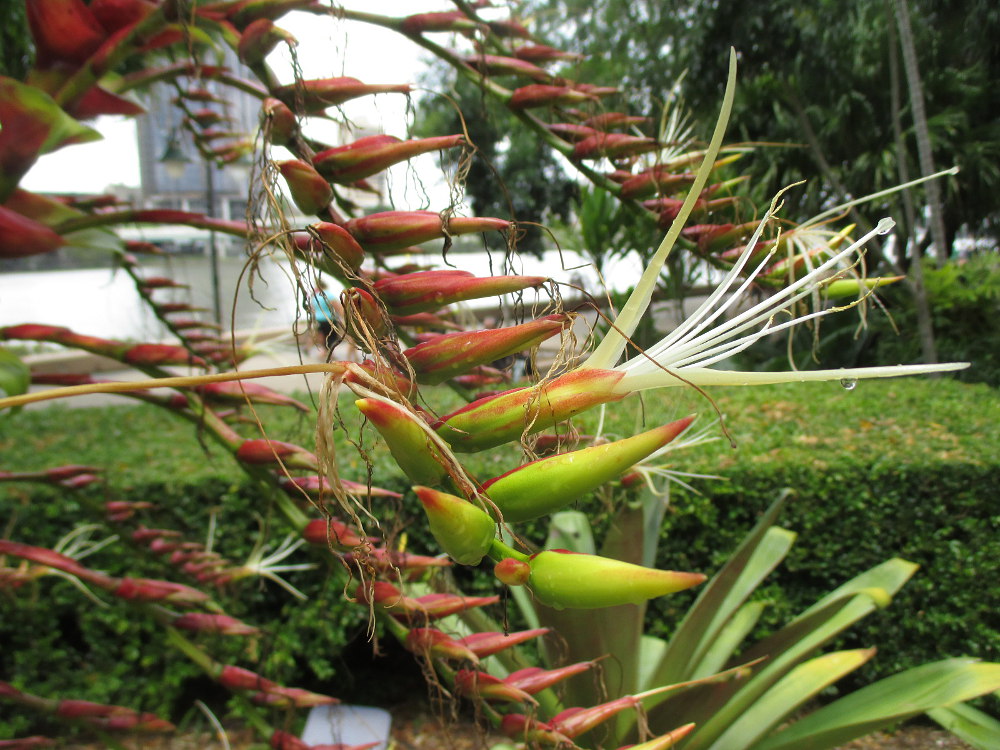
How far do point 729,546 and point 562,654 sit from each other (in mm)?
1849

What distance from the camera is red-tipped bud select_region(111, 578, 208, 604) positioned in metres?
0.99

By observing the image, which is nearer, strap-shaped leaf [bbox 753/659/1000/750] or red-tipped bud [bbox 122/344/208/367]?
red-tipped bud [bbox 122/344/208/367]

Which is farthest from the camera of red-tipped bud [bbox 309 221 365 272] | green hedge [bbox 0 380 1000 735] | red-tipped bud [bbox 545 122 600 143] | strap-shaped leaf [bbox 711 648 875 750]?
green hedge [bbox 0 380 1000 735]

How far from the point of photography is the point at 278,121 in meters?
0.57

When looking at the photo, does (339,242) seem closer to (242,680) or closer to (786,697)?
(242,680)

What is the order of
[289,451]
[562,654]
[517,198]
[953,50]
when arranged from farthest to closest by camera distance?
[517,198], [953,50], [562,654], [289,451]

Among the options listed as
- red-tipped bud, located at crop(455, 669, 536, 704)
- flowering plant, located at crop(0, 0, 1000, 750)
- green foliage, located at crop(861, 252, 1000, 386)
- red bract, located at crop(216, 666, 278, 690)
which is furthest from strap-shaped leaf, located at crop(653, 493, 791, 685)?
green foliage, located at crop(861, 252, 1000, 386)

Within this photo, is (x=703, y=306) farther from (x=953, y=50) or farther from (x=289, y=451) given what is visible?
(x=953, y=50)

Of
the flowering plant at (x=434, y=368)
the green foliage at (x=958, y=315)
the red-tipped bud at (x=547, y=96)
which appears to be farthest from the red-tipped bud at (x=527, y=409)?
the green foliage at (x=958, y=315)

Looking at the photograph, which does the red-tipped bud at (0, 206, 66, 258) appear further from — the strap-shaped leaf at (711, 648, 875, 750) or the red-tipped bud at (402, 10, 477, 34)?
the strap-shaped leaf at (711, 648, 875, 750)

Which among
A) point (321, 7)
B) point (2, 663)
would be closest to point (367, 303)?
point (321, 7)

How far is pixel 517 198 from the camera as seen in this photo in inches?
424

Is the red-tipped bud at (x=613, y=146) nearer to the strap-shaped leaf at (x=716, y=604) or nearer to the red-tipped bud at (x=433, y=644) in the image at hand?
the red-tipped bud at (x=433, y=644)

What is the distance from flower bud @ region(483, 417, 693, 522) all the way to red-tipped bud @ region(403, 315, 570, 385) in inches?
2.8
